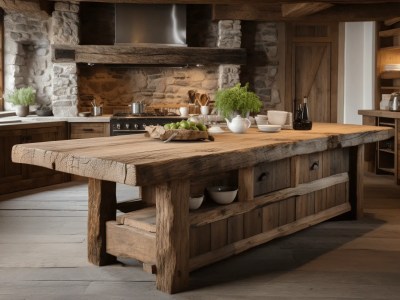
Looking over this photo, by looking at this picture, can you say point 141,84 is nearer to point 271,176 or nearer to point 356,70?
point 356,70

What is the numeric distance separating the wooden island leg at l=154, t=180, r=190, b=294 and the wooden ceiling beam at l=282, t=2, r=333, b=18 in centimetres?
462

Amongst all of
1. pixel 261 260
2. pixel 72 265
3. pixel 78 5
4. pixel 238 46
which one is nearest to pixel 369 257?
pixel 261 260

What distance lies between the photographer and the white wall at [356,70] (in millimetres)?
8781

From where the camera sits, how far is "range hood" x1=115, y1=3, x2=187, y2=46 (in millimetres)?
7820

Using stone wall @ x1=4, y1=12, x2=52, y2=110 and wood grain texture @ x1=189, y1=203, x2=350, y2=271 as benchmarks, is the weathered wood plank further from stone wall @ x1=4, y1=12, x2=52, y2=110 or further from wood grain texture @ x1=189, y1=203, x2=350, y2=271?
stone wall @ x1=4, y1=12, x2=52, y2=110

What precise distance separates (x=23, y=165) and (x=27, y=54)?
210cm

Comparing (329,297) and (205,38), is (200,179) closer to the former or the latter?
(329,297)

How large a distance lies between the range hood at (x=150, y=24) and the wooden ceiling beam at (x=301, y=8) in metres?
1.50

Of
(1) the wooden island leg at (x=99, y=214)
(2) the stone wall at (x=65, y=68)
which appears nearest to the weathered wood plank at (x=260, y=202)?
(1) the wooden island leg at (x=99, y=214)

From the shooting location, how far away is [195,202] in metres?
3.47

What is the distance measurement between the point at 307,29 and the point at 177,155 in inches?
242

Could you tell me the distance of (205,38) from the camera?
836 cm

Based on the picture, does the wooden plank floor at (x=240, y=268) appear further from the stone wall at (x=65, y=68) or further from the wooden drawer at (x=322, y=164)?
the stone wall at (x=65, y=68)

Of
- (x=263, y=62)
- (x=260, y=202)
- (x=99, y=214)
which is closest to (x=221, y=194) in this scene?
(x=260, y=202)
